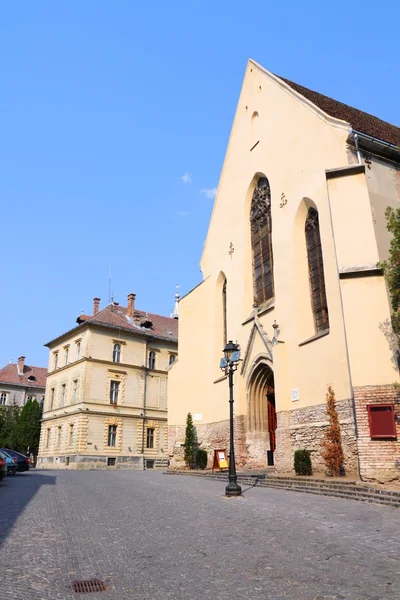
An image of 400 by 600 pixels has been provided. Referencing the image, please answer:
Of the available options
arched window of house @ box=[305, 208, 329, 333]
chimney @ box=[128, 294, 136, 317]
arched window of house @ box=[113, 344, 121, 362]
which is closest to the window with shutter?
arched window of house @ box=[305, 208, 329, 333]

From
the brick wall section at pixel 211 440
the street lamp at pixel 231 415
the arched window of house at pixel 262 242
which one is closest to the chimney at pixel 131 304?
the brick wall section at pixel 211 440

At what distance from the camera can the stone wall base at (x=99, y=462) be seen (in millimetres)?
36375

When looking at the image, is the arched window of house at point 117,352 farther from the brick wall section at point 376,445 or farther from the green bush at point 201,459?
the brick wall section at point 376,445

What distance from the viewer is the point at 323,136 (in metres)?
→ 17.9

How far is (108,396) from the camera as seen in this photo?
39219 mm

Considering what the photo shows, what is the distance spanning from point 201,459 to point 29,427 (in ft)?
105

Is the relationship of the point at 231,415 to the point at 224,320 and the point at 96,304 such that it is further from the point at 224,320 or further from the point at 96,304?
the point at 96,304

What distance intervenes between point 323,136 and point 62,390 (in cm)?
3295

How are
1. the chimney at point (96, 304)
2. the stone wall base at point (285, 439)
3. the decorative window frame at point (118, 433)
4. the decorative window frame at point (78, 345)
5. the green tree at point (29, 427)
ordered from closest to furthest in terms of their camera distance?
the stone wall base at point (285, 439) → the decorative window frame at point (118, 433) → the decorative window frame at point (78, 345) → the chimney at point (96, 304) → the green tree at point (29, 427)

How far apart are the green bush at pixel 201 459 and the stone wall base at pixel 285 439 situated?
1.09ft

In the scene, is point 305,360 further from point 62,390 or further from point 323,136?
point 62,390

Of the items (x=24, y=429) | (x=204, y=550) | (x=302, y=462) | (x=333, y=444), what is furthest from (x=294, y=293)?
(x=24, y=429)

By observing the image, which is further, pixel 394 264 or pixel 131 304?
pixel 131 304

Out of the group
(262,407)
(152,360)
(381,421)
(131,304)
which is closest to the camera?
(381,421)
